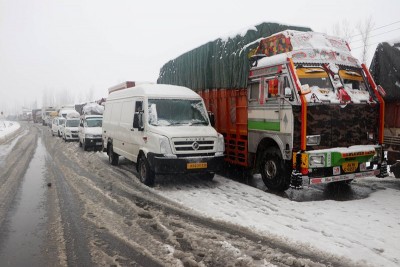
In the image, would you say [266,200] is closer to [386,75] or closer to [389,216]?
[389,216]

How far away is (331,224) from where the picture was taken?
5711mm

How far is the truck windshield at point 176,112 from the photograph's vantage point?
29.4ft

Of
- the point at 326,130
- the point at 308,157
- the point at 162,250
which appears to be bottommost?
the point at 162,250

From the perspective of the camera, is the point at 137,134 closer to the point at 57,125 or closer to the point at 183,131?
the point at 183,131

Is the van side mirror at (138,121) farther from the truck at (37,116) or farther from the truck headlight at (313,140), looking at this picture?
the truck at (37,116)

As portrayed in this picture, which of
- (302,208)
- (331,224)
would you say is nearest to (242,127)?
(302,208)

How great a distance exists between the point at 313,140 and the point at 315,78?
1.38m

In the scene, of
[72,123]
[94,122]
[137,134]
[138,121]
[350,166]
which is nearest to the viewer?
[350,166]

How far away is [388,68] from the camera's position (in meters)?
8.41

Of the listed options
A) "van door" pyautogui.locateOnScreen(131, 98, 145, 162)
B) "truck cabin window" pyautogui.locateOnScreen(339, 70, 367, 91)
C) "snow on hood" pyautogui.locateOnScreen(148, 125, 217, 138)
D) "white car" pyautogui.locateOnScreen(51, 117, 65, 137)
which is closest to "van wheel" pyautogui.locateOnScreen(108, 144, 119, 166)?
"van door" pyautogui.locateOnScreen(131, 98, 145, 162)

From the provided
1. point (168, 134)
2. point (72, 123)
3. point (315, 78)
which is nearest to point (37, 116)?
point (72, 123)

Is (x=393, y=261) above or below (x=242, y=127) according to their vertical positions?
below

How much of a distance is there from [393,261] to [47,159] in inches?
513

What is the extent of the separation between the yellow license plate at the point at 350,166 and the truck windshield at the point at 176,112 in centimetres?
364
